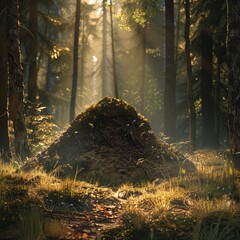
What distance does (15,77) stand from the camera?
1095 centimetres

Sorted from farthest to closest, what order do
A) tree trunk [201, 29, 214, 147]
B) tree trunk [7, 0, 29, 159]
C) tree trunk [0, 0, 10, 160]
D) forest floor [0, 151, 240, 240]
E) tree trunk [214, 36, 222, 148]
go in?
tree trunk [201, 29, 214, 147]
tree trunk [214, 36, 222, 148]
tree trunk [0, 0, 10, 160]
tree trunk [7, 0, 29, 159]
forest floor [0, 151, 240, 240]

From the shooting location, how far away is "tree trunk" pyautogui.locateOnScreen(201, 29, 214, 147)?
20516mm

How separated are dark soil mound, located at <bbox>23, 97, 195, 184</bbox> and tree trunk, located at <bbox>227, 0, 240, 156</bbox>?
1.98 metres

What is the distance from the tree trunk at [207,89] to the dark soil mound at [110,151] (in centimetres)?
1128

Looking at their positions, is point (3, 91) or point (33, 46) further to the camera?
point (33, 46)

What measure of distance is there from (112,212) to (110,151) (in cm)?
424

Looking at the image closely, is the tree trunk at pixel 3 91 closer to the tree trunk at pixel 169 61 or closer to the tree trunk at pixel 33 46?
the tree trunk at pixel 33 46

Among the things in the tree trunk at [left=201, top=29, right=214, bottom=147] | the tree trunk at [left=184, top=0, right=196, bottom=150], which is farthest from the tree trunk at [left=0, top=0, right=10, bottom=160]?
the tree trunk at [left=201, top=29, right=214, bottom=147]

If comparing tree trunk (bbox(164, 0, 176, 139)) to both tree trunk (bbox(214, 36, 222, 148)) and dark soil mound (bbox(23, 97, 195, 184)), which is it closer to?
tree trunk (bbox(214, 36, 222, 148))

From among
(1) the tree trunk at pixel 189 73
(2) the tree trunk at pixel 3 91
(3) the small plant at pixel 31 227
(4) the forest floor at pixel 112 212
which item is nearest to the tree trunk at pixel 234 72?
(4) the forest floor at pixel 112 212

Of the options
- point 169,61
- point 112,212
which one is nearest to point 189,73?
point 169,61

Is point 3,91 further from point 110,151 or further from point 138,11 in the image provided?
point 138,11

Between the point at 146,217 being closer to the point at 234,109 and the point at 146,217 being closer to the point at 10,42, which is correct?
the point at 234,109

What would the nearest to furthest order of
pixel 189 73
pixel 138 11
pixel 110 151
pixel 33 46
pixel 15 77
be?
pixel 110 151 → pixel 15 77 → pixel 189 73 → pixel 138 11 → pixel 33 46
